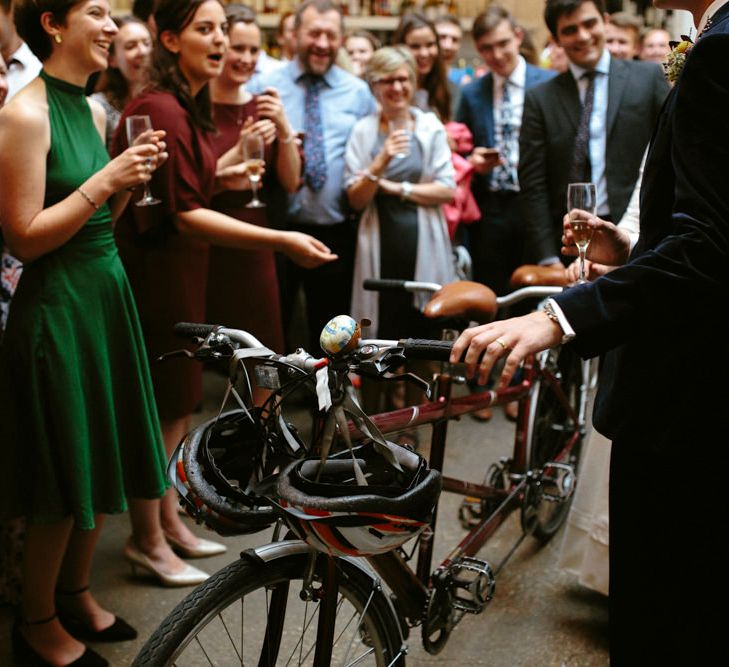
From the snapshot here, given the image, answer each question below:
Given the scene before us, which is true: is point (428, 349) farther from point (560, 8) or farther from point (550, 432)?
point (560, 8)

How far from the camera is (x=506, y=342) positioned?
149cm

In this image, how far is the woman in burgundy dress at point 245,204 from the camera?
3.45m

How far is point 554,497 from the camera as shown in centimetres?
315

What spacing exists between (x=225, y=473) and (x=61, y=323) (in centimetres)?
95

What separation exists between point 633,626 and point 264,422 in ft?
2.69

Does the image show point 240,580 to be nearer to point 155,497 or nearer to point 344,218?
point 155,497

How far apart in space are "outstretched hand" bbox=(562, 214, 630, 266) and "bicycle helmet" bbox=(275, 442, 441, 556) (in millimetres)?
771

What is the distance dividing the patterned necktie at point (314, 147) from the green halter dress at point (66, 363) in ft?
6.05

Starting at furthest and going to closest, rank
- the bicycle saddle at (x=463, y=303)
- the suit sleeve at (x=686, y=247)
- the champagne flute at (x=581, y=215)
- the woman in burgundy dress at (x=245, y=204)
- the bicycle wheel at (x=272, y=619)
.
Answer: the woman in burgundy dress at (x=245, y=204), the bicycle saddle at (x=463, y=303), the champagne flute at (x=581, y=215), the bicycle wheel at (x=272, y=619), the suit sleeve at (x=686, y=247)

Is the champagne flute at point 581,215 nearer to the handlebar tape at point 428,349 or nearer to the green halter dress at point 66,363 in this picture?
the handlebar tape at point 428,349

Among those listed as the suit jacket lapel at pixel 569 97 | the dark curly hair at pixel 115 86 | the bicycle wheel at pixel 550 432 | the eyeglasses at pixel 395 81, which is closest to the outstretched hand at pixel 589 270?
the bicycle wheel at pixel 550 432

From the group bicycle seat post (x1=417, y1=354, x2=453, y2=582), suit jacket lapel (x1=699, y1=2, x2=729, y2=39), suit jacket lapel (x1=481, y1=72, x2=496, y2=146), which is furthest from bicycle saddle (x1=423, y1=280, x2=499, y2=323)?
suit jacket lapel (x1=481, y1=72, x2=496, y2=146)

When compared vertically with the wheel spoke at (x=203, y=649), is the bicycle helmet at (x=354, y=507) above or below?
above

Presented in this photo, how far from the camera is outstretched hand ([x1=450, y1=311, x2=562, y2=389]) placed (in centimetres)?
148
